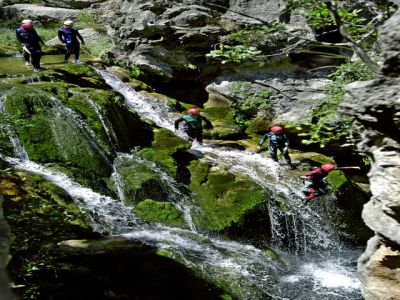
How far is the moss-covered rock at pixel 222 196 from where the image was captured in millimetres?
10500

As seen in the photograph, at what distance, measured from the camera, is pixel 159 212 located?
10047 millimetres

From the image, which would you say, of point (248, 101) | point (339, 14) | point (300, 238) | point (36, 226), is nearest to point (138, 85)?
point (248, 101)

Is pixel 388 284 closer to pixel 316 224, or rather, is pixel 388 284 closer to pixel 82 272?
pixel 82 272

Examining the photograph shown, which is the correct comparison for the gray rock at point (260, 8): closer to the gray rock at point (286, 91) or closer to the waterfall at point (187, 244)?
the gray rock at point (286, 91)

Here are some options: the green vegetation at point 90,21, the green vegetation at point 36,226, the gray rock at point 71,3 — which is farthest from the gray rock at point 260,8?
the green vegetation at point 36,226

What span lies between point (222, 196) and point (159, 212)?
2.06 meters

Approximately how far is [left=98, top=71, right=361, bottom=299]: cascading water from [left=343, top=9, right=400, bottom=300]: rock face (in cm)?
221

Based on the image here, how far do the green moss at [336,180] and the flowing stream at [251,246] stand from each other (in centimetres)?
114

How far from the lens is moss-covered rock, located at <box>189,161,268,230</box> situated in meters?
10.5

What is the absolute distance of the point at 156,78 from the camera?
19844mm

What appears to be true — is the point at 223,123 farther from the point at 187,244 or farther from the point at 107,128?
the point at 187,244

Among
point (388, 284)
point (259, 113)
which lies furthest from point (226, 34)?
point (388, 284)

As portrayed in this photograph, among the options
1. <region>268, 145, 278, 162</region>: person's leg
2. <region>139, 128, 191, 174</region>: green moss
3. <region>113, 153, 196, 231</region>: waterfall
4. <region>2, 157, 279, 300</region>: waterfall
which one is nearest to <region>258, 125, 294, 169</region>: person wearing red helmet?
<region>268, 145, 278, 162</region>: person's leg

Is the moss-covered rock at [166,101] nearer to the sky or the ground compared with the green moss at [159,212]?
nearer to the sky
